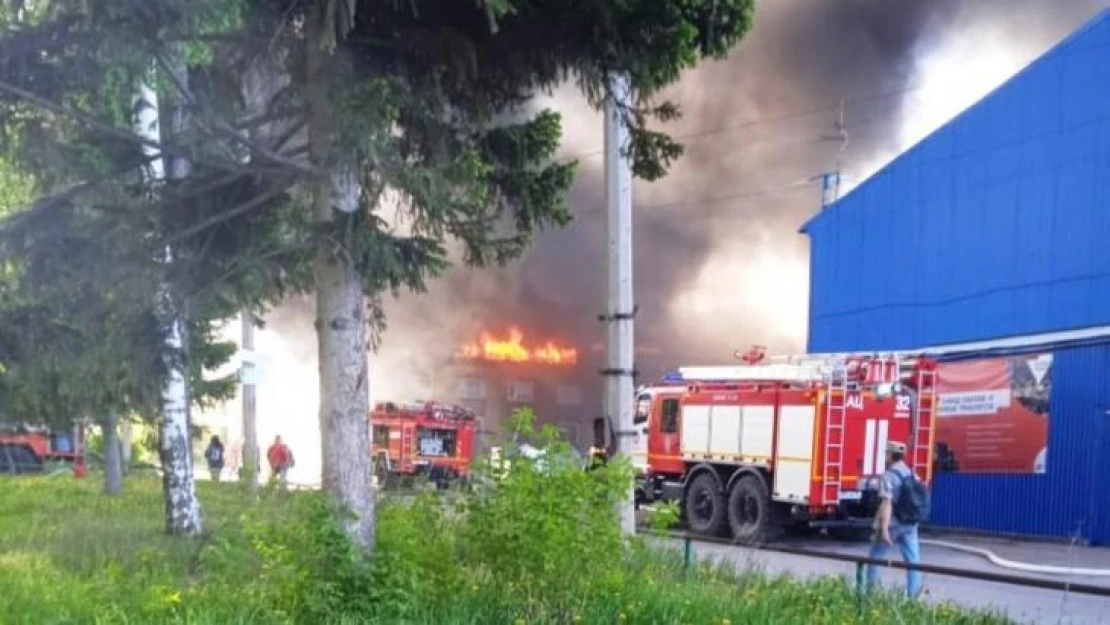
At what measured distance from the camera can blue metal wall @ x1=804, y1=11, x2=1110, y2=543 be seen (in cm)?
1466

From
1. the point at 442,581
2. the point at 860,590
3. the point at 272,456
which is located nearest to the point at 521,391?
the point at 272,456

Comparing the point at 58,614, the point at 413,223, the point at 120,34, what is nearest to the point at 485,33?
the point at 413,223

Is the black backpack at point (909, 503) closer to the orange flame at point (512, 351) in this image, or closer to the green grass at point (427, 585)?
the green grass at point (427, 585)

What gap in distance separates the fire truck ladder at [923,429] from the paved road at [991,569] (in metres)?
1.13

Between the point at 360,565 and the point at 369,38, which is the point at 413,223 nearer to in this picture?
the point at 369,38

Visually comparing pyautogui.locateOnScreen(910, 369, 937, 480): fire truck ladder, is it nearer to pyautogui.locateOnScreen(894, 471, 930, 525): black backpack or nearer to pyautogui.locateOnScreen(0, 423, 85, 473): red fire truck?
pyautogui.locateOnScreen(894, 471, 930, 525): black backpack

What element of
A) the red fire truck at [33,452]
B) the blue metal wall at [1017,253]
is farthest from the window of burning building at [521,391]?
the blue metal wall at [1017,253]

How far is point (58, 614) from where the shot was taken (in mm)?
5113

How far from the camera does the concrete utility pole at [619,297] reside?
8.30 meters

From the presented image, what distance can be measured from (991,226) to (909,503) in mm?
8021

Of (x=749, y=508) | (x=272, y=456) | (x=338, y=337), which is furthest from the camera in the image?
(x=272, y=456)

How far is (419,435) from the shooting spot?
24906mm

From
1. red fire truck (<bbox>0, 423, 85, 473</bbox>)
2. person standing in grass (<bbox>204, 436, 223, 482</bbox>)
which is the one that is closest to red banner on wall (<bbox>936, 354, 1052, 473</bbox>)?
person standing in grass (<bbox>204, 436, 223, 482</bbox>)

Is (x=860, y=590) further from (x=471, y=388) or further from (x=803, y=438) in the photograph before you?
(x=471, y=388)
